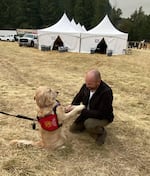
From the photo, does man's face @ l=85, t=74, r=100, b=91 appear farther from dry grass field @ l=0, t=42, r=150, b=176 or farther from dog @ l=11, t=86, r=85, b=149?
dry grass field @ l=0, t=42, r=150, b=176

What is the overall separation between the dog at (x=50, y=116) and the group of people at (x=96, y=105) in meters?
0.21

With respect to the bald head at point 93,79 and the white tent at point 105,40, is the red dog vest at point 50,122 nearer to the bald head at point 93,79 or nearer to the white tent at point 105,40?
the bald head at point 93,79

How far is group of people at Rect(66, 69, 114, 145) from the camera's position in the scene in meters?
4.36

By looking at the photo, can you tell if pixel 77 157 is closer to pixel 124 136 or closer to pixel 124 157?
pixel 124 157

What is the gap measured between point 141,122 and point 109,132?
990mm

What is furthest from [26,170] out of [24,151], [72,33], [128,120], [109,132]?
[72,33]

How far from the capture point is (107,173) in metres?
3.94

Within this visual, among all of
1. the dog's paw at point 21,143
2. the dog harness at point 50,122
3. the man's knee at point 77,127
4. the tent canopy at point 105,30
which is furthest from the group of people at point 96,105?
the tent canopy at point 105,30

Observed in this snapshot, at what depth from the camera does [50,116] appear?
407 cm

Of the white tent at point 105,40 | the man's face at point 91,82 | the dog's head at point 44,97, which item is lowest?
the white tent at point 105,40

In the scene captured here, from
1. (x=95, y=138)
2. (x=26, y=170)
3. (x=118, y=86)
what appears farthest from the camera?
(x=118, y=86)

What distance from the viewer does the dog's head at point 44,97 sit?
3914 mm

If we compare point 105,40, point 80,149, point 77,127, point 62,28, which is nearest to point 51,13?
point 62,28

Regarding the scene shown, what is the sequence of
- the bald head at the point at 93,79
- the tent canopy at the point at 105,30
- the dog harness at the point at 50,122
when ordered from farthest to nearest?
the tent canopy at the point at 105,30
the bald head at the point at 93,79
the dog harness at the point at 50,122
